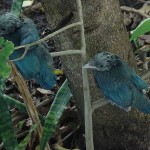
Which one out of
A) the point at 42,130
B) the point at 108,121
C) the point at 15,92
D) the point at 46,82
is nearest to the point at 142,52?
the point at 108,121

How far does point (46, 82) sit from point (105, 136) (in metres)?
0.51

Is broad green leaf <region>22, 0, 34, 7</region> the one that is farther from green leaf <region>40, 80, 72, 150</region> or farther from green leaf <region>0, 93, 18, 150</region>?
green leaf <region>0, 93, 18, 150</region>

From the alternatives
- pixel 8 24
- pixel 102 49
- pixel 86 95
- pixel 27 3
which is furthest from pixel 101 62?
pixel 27 3

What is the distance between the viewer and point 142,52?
1508 mm

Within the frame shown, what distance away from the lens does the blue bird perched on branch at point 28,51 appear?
39.5 inches

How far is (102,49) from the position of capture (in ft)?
4.16

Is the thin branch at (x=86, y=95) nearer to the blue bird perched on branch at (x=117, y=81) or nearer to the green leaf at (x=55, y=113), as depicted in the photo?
the blue bird perched on branch at (x=117, y=81)

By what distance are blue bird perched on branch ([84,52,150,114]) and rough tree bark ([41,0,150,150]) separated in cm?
27

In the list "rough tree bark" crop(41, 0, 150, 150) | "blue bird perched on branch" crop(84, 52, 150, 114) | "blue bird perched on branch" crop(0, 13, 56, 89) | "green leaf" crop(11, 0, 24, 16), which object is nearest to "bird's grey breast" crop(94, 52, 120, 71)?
"blue bird perched on branch" crop(84, 52, 150, 114)

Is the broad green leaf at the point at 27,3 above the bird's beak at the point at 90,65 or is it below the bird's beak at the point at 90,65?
below

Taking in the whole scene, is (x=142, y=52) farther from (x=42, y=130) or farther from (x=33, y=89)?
(x=33, y=89)

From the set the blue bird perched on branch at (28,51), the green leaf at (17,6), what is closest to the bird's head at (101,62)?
the blue bird perched on branch at (28,51)

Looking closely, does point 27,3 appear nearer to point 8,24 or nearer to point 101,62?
point 8,24

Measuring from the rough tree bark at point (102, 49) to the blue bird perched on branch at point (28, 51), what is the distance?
0.19m
